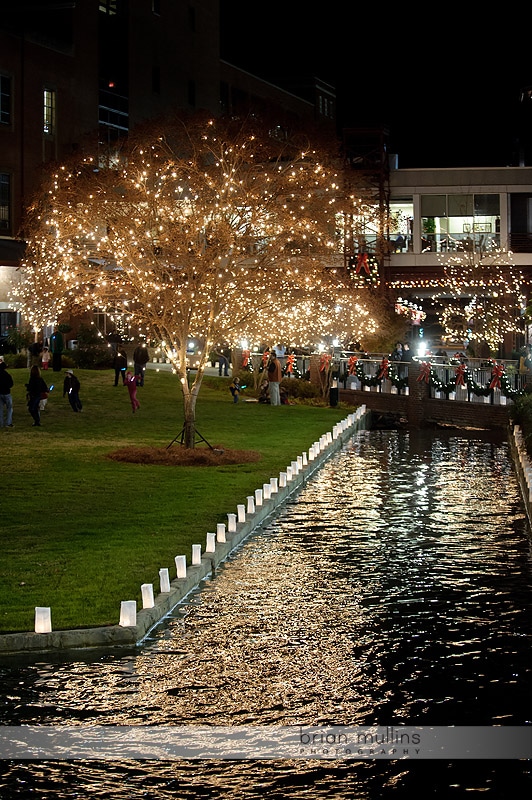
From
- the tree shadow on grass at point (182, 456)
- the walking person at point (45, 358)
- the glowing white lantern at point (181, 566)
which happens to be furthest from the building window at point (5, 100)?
the glowing white lantern at point (181, 566)

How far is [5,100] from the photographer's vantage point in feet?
169

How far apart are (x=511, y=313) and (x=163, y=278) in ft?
112

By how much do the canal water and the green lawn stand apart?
912mm

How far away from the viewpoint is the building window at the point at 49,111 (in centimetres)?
5437

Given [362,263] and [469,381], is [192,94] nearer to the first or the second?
[362,263]

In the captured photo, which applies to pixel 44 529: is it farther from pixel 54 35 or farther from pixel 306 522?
pixel 54 35

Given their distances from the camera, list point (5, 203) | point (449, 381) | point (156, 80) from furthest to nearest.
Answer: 1. point (156, 80)
2. point (5, 203)
3. point (449, 381)

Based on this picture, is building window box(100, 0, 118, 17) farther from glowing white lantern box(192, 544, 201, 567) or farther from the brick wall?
glowing white lantern box(192, 544, 201, 567)

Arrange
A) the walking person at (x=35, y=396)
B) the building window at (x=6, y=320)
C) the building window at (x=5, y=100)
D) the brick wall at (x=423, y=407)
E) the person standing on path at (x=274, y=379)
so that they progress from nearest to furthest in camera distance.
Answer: the walking person at (x=35, y=396) → the brick wall at (x=423, y=407) → the person standing on path at (x=274, y=379) → the building window at (x=5, y=100) → the building window at (x=6, y=320)

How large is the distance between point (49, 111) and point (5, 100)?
3.50 meters

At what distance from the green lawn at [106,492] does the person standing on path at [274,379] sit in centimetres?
73

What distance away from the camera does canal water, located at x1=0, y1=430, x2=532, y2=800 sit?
8.99 m

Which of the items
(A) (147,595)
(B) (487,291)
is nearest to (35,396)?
(A) (147,595)

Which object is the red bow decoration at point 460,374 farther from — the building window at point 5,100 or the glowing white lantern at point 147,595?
the glowing white lantern at point 147,595
